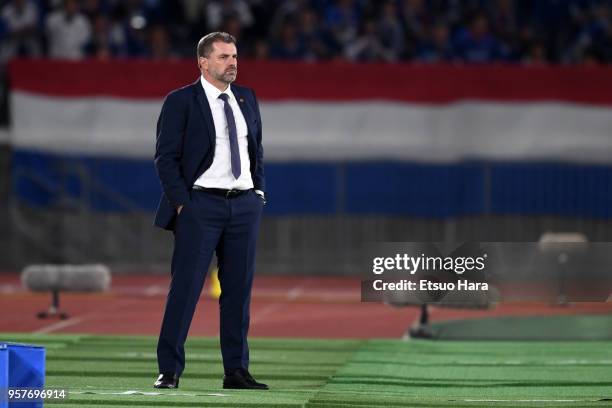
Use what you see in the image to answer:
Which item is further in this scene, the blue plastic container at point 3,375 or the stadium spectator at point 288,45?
the stadium spectator at point 288,45

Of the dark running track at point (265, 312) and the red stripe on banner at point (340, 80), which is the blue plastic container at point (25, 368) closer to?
the dark running track at point (265, 312)

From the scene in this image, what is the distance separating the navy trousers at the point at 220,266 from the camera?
8.82 meters

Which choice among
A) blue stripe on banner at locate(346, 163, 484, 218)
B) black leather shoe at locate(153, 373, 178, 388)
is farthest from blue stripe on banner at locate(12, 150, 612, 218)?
black leather shoe at locate(153, 373, 178, 388)

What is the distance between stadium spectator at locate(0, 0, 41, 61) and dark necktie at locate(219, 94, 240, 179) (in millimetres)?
14596

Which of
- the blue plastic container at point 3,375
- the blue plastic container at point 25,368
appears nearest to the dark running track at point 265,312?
the blue plastic container at point 25,368

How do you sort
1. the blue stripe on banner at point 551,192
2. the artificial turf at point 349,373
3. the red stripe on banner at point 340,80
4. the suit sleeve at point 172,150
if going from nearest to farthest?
the artificial turf at point 349,373, the suit sleeve at point 172,150, the red stripe on banner at point 340,80, the blue stripe on banner at point 551,192

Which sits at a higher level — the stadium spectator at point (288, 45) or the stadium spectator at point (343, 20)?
the stadium spectator at point (343, 20)

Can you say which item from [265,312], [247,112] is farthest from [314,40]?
[247,112]

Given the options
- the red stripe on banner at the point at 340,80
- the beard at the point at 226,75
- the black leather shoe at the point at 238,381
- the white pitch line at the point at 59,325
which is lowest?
the white pitch line at the point at 59,325

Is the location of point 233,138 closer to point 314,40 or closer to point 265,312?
point 265,312

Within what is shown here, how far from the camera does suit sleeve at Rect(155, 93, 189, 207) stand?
8.71 meters

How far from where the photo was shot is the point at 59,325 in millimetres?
15359

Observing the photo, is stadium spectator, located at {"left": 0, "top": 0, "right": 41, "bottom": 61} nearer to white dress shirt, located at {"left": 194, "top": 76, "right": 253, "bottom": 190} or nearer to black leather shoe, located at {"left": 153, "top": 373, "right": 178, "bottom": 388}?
white dress shirt, located at {"left": 194, "top": 76, "right": 253, "bottom": 190}

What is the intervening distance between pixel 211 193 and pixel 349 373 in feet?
8.43
